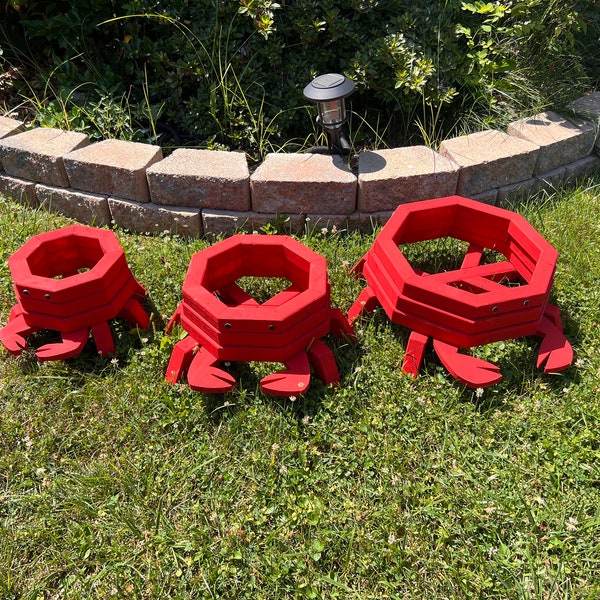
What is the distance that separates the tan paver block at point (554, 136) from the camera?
3.12 metres

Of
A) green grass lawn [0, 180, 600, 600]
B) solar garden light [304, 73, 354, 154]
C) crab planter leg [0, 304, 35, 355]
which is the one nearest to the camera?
green grass lawn [0, 180, 600, 600]

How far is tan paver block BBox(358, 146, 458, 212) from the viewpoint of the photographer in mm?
2869

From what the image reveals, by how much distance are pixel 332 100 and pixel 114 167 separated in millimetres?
1122

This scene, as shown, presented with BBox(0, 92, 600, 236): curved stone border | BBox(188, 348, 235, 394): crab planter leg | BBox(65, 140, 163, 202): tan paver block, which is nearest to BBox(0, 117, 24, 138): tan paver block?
BBox(0, 92, 600, 236): curved stone border

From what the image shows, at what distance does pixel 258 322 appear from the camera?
2.15m

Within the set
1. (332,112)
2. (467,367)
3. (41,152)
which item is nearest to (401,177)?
(332,112)

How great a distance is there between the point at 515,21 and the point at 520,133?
2.67 feet

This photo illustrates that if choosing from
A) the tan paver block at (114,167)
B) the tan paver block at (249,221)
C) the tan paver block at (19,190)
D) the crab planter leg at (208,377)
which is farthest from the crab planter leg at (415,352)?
the tan paver block at (19,190)

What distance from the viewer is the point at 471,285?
8.61 feet

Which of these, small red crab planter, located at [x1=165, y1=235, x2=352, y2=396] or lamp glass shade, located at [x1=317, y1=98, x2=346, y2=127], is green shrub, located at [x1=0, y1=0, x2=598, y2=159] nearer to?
lamp glass shade, located at [x1=317, y1=98, x2=346, y2=127]

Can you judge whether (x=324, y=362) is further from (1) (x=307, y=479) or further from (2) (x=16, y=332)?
(2) (x=16, y=332)

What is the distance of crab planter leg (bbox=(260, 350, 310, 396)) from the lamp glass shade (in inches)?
46.3

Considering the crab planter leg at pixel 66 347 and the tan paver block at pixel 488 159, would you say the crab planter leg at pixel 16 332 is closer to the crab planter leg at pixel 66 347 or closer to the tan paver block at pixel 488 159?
the crab planter leg at pixel 66 347

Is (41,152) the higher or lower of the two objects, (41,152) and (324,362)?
the higher
